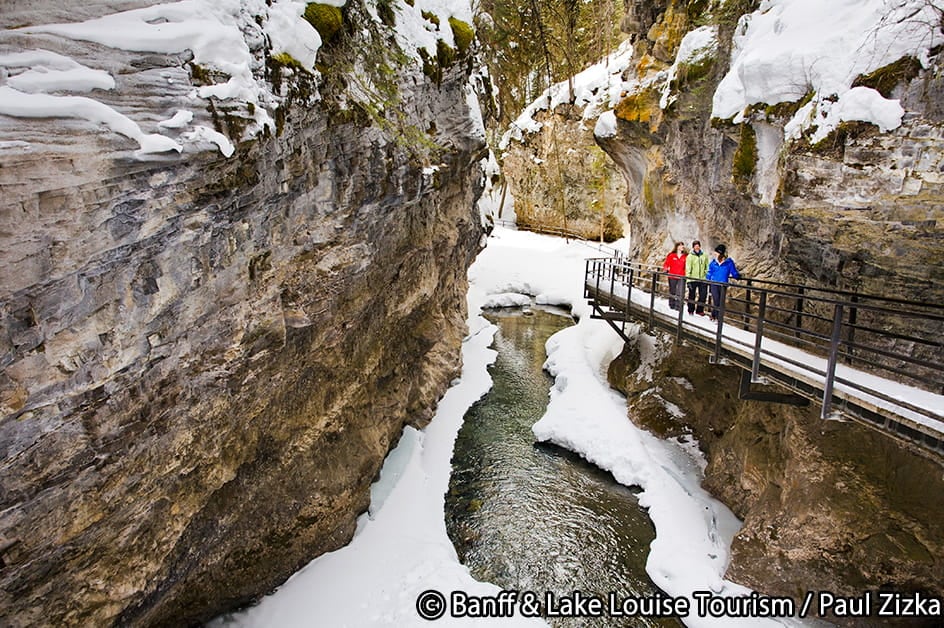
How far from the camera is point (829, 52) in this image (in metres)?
6.85

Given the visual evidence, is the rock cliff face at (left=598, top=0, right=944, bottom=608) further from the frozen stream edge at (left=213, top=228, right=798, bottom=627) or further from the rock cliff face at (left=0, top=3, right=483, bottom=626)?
the rock cliff face at (left=0, top=3, right=483, bottom=626)

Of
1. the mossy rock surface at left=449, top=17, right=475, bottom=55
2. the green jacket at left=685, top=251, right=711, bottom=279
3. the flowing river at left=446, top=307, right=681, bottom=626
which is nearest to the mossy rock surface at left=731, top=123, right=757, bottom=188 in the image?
the green jacket at left=685, top=251, right=711, bottom=279

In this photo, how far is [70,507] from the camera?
14.7 ft

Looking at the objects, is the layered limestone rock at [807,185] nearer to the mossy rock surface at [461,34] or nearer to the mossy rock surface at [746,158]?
the mossy rock surface at [746,158]

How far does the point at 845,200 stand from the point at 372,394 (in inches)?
352

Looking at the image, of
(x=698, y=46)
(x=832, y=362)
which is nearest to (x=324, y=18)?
(x=832, y=362)

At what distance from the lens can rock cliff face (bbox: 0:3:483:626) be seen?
13.1ft

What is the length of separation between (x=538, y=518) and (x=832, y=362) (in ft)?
21.2

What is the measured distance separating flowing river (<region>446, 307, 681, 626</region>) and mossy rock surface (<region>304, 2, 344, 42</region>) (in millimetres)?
9100

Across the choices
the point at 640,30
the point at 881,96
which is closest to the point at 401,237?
the point at 881,96

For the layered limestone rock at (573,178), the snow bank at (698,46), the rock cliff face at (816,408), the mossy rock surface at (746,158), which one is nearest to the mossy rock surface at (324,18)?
the rock cliff face at (816,408)

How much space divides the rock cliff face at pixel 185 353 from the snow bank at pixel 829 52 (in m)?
6.54

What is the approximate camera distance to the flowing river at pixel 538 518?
823cm

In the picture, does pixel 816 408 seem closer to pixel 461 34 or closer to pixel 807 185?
pixel 807 185
